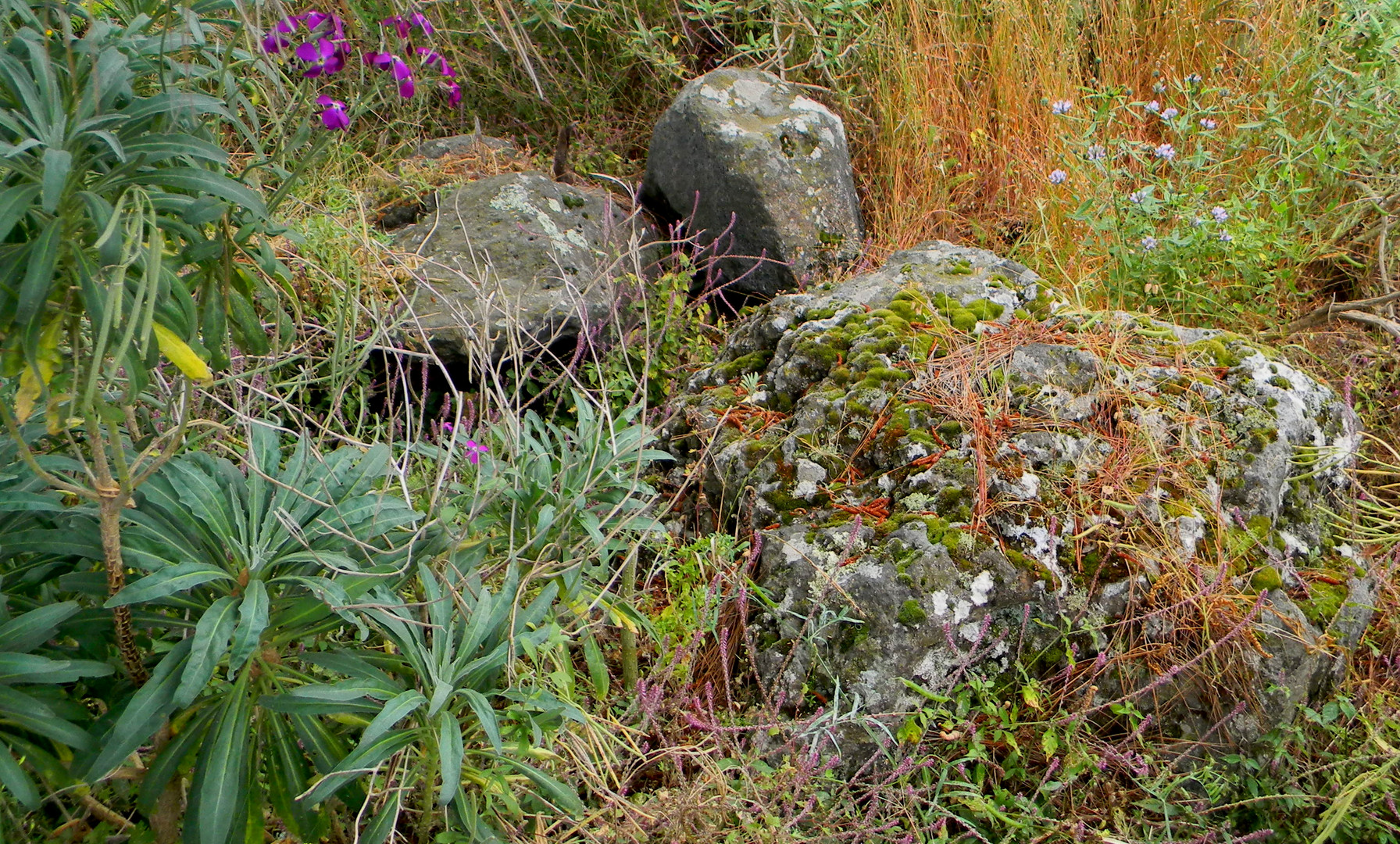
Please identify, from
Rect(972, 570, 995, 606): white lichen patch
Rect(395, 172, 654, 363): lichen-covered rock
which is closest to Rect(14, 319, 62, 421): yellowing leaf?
Rect(972, 570, 995, 606): white lichen patch

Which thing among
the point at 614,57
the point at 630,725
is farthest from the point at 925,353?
the point at 614,57

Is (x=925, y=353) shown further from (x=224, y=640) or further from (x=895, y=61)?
(x=895, y=61)

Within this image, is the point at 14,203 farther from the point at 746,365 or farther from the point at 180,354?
the point at 746,365

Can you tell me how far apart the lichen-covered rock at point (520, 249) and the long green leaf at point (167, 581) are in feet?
6.88

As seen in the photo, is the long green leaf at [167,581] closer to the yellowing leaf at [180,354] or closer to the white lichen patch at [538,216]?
the yellowing leaf at [180,354]

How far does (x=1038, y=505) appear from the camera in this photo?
2545 millimetres

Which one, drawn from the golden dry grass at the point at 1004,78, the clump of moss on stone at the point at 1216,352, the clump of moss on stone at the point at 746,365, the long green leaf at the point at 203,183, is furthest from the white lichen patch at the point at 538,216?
the long green leaf at the point at 203,183

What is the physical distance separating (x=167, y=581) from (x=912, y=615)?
64.7 inches

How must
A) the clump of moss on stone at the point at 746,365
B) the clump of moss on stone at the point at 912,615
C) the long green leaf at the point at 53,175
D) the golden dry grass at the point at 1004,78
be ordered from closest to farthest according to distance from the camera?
the long green leaf at the point at 53,175 → the clump of moss on stone at the point at 912,615 → the clump of moss on stone at the point at 746,365 → the golden dry grass at the point at 1004,78

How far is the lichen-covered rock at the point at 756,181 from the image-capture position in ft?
14.5

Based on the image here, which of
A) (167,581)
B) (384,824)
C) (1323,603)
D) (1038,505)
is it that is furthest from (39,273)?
(1323,603)

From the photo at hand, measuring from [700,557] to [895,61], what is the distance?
3.38m

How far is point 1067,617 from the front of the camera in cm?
242

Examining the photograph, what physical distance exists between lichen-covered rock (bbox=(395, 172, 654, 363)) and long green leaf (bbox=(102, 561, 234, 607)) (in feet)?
6.88
